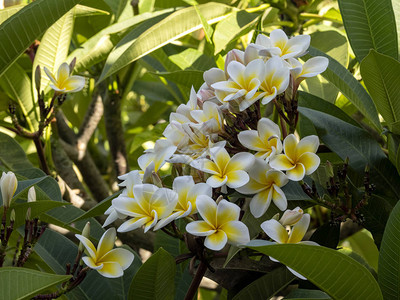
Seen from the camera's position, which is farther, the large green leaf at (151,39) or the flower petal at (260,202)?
the large green leaf at (151,39)

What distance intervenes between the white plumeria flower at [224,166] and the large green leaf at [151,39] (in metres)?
0.48

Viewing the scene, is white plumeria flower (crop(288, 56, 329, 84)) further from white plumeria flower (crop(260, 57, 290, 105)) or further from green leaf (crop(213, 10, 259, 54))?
green leaf (crop(213, 10, 259, 54))

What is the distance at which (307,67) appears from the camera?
94cm

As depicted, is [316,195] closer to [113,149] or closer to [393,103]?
[393,103]

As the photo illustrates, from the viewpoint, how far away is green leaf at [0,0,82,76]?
1127 millimetres

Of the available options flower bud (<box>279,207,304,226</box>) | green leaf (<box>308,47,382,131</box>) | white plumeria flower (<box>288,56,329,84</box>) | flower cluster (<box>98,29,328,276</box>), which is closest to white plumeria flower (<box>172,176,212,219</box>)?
flower cluster (<box>98,29,328,276</box>)

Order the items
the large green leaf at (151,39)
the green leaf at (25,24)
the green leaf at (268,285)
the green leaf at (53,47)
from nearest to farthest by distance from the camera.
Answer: the green leaf at (268,285) → the green leaf at (25,24) → the large green leaf at (151,39) → the green leaf at (53,47)

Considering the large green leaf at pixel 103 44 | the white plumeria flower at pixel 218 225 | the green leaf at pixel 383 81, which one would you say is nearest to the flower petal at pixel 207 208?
the white plumeria flower at pixel 218 225

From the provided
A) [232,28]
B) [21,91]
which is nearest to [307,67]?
[232,28]

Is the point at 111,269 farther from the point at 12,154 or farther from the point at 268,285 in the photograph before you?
the point at 12,154

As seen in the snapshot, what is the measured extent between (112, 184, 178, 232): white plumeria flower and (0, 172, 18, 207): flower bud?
0.19 meters

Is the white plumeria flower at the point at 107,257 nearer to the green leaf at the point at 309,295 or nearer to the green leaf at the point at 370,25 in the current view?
the green leaf at the point at 309,295

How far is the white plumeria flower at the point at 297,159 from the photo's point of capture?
82cm

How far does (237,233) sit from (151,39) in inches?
25.6
